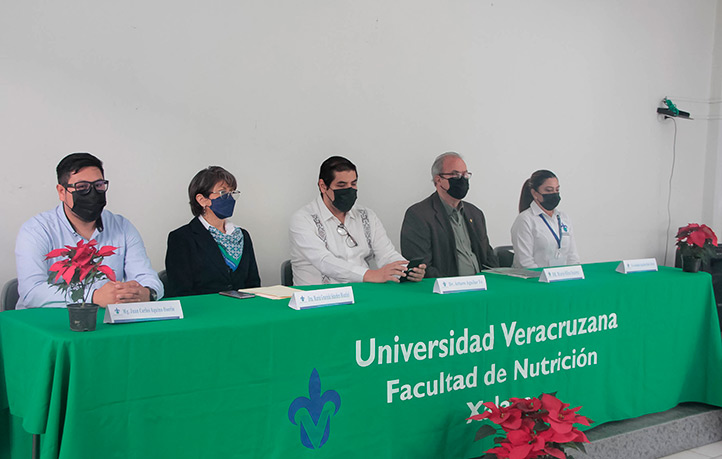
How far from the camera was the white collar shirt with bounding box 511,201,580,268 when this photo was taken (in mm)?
3824

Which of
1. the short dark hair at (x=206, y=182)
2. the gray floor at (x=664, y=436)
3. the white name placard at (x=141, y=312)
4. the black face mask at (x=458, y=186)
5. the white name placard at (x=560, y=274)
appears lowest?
the gray floor at (x=664, y=436)

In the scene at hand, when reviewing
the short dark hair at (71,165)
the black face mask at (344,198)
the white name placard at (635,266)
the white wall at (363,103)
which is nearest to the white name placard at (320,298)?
the short dark hair at (71,165)

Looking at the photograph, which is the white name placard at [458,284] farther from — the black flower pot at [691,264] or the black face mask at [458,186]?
the black flower pot at [691,264]

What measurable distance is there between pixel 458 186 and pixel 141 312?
2.11 metres

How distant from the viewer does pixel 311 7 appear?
12.7ft

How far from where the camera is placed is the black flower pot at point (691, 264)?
314 centimetres

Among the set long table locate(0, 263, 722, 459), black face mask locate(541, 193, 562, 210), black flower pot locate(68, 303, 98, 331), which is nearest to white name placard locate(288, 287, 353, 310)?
long table locate(0, 263, 722, 459)

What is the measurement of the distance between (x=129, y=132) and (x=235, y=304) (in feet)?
5.54

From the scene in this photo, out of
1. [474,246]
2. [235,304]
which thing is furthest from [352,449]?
[474,246]

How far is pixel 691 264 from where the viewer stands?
3145 millimetres

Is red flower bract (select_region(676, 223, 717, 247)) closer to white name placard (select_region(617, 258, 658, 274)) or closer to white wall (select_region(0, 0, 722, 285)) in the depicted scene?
white name placard (select_region(617, 258, 658, 274))

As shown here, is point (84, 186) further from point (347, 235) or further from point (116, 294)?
point (347, 235)

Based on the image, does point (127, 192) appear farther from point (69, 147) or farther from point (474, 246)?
point (474, 246)

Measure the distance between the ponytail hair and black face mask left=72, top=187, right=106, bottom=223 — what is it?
8.57 ft
